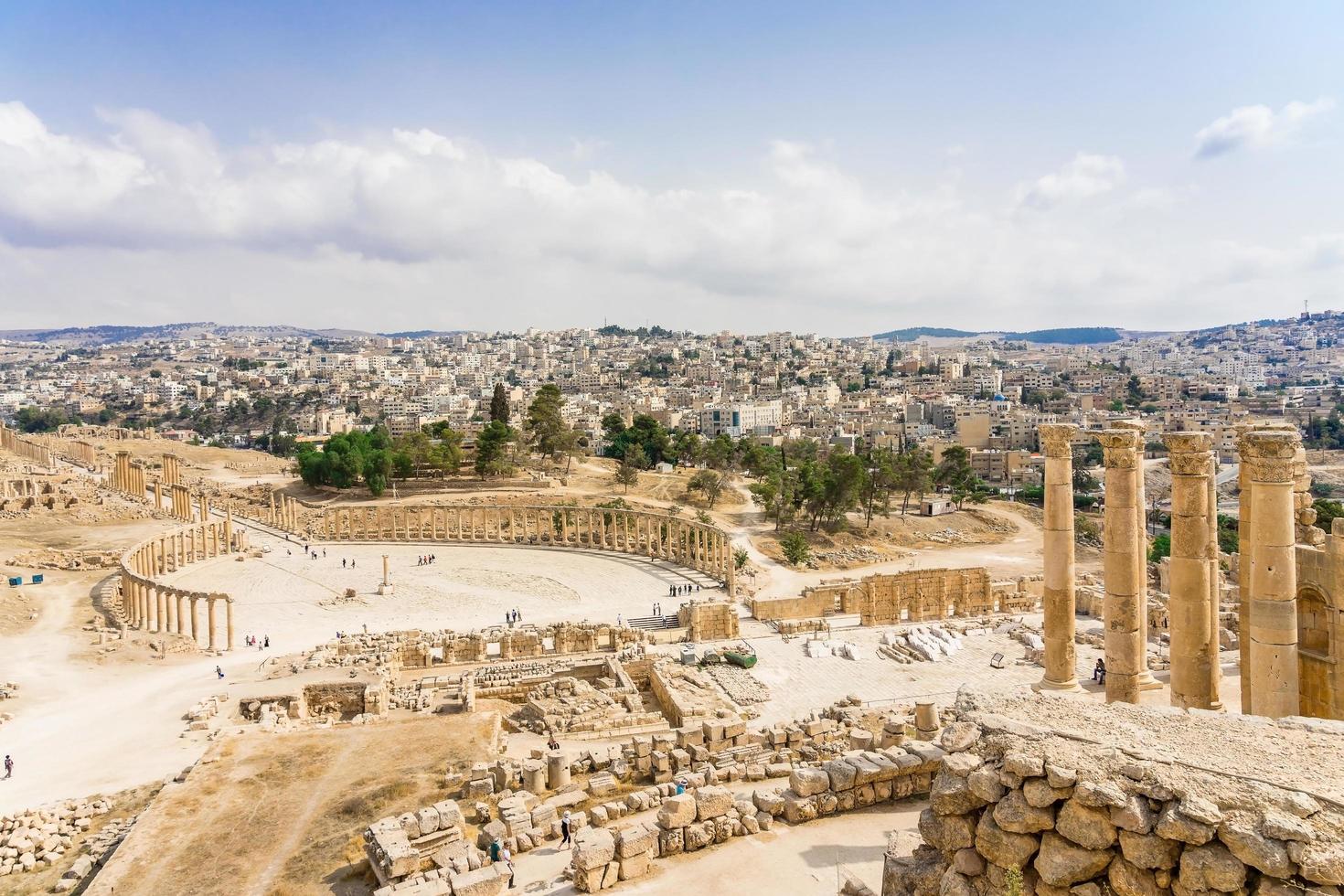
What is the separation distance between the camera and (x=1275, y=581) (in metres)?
12.9

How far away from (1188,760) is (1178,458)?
7.86 metres

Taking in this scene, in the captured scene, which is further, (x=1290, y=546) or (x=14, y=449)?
(x=14, y=449)

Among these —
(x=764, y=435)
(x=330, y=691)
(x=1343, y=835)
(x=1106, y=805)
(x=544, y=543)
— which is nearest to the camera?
(x=1343, y=835)

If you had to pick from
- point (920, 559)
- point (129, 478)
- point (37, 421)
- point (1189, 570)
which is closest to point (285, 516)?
point (129, 478)

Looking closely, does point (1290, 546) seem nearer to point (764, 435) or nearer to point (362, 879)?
point (362, 879)

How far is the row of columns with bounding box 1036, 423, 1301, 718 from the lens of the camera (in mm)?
12930

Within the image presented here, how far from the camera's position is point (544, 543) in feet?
188

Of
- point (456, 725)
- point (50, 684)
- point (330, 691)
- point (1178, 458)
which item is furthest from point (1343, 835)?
point (50, 684)

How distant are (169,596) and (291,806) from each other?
21987mm

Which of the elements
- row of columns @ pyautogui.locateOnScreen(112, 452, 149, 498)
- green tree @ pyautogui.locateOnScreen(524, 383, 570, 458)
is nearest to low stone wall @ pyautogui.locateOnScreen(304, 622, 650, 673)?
green tree @ pyautogui.locateOnScreen(524, 383, 570, 458)

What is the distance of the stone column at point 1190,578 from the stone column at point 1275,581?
1.03 meters

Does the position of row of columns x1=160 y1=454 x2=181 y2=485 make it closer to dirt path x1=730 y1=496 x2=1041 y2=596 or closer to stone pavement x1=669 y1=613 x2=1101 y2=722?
dirt path x1=730 y1=496 x2=1041 y2=596

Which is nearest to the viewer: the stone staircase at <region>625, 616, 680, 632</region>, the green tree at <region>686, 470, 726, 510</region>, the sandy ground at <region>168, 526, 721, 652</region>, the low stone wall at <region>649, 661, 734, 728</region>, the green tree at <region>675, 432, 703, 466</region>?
the low stone wall at <region>649, 661, 734, 728</region>

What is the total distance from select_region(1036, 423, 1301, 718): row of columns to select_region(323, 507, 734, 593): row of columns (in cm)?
3508
